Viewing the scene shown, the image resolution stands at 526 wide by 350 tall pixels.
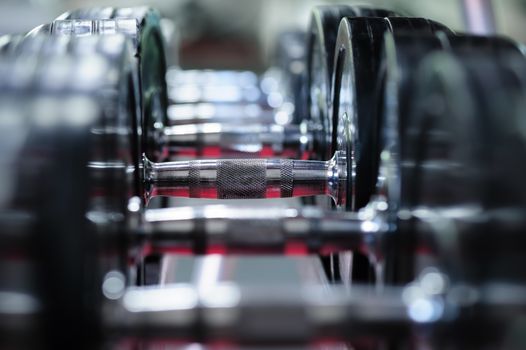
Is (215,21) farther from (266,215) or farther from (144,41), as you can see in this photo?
(266,215)

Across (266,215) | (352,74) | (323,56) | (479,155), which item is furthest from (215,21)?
(479,155)

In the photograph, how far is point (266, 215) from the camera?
0.70 meters

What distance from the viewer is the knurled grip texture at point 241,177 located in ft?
2.90

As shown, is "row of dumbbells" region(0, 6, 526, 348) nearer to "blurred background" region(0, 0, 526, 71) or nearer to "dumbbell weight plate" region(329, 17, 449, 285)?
"dumbbell weight plate" region(329, 17, 449, 285)

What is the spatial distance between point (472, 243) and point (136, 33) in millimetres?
579

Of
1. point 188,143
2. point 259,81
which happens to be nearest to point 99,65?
point 188,143

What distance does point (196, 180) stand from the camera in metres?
0.89

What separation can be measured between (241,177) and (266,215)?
0.62 ft

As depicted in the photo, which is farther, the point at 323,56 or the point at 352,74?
the point at 323,56

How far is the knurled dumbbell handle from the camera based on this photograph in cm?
89

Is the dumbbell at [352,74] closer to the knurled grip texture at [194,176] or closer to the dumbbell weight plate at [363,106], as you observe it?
the dumbbell weight plate at [363,106]

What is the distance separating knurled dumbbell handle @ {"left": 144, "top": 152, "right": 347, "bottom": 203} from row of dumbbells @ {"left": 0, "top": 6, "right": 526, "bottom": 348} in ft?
0.23

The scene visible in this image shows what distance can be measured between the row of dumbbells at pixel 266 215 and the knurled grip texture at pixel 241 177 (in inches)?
4.2

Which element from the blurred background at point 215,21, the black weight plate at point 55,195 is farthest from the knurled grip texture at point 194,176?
the blurred background at point 215,21
